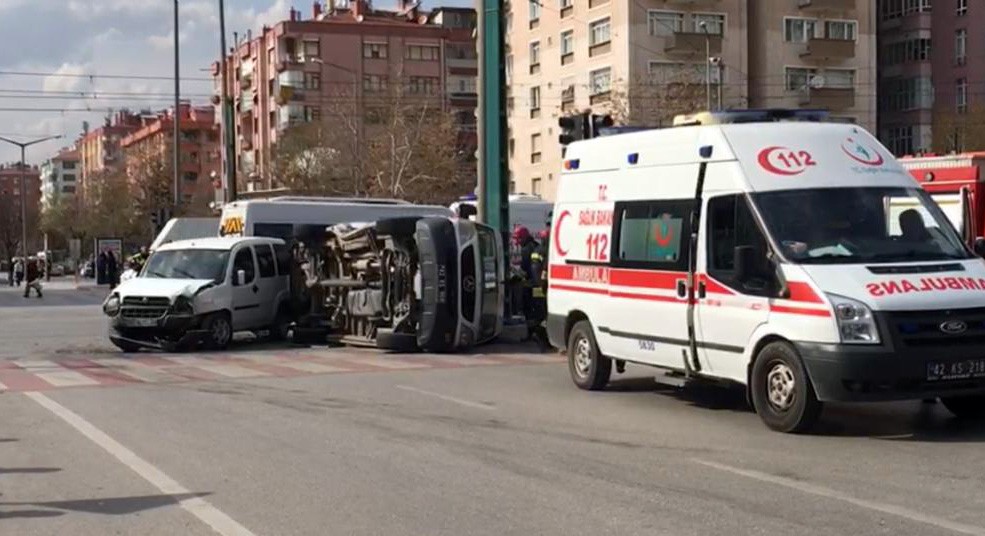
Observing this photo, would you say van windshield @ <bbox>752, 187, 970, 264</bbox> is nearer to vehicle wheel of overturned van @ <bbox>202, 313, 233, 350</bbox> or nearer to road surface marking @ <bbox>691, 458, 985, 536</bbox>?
road surface marking @ <bbox>691, 458, 985, 536</bbox>

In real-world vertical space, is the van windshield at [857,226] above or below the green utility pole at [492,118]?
below

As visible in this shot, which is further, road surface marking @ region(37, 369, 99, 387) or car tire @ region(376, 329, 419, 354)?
car tire @ region(376, 329, 419, 354)

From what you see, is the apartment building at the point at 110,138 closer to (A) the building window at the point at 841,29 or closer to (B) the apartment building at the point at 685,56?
(B) the apartment building at the point at 685,56

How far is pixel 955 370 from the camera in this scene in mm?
9266

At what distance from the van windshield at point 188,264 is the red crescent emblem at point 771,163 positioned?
12.7 metres

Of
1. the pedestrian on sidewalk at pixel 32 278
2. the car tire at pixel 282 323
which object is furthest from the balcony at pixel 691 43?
the car tire at pixel 282 323

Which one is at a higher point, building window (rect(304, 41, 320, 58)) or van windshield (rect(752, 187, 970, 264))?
building window (rect(304, 41, 320, 58))

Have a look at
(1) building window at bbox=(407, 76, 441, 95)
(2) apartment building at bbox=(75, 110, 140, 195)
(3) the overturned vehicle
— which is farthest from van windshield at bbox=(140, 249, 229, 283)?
(2) apartment building at bbox=(75, 110, 140, 195)

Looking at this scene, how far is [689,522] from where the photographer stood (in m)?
6.91

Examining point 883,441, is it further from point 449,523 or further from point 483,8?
point 483,8

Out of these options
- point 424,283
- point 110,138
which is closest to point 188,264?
point 424,283

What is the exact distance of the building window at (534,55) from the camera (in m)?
66.2

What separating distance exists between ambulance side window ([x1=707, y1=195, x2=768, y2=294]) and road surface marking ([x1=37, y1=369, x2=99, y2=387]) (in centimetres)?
855

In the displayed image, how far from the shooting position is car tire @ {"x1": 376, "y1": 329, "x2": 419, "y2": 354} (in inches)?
744
